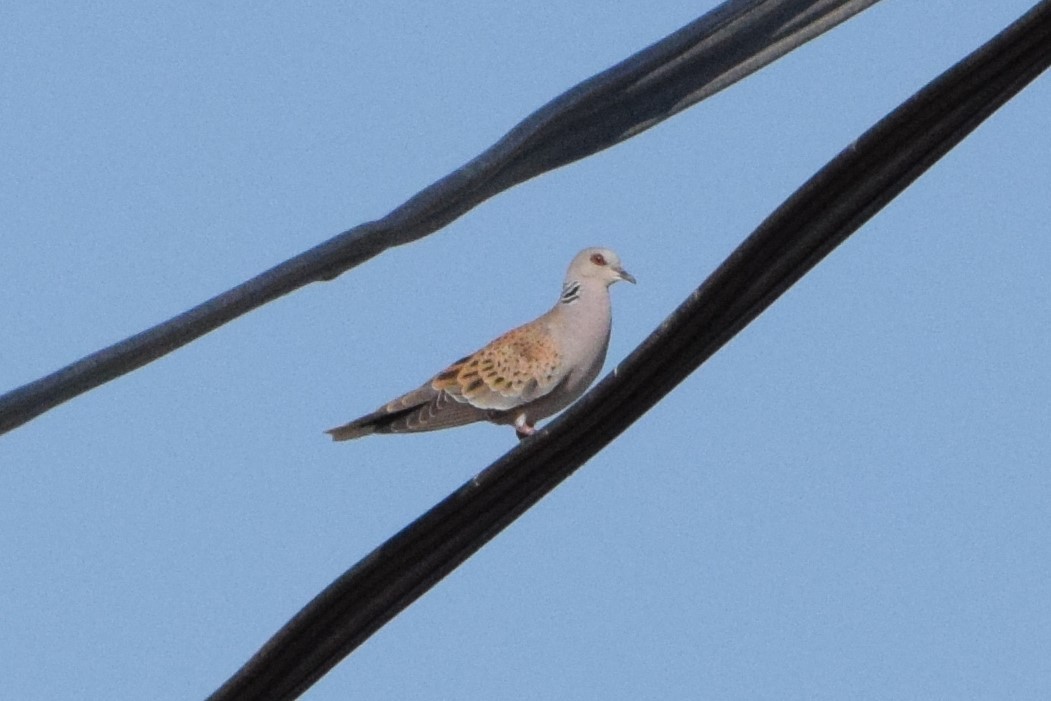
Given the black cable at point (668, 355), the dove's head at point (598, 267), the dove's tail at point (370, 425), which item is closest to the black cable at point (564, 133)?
the black cable at point (668, 355)

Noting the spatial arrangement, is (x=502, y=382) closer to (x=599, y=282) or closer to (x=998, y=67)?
(x=599, y=282)

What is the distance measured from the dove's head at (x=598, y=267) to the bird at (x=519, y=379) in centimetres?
8

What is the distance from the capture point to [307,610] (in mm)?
3312

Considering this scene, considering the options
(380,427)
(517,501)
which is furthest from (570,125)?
(380,427)

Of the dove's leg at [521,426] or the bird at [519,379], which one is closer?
the bird at [519,379]

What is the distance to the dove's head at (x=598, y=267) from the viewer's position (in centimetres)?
717

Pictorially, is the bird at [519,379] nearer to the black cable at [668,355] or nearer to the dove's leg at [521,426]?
the dove's leg at [521,426]

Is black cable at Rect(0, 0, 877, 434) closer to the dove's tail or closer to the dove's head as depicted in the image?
the dove's tail

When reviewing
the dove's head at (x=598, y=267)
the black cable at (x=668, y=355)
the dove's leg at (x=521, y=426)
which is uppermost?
the dove's head at (x=598, y=267)

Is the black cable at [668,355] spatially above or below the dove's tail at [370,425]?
below

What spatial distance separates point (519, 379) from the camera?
674 centimetres

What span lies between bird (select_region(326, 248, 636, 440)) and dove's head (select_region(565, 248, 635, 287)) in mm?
83

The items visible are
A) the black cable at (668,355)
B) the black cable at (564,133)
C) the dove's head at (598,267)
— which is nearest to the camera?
the black cable at (668,355)

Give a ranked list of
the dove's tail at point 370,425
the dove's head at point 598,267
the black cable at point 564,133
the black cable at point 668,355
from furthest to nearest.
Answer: the dove's head at point 598,267 < the dove's tail at point 370,425 < the black cable at point 564,133 < the black cable at point 668,355
